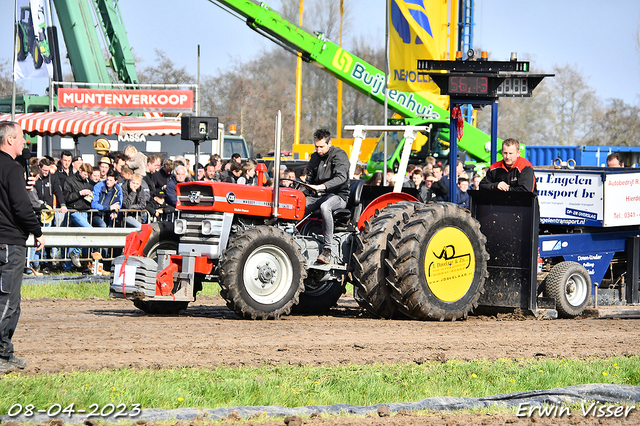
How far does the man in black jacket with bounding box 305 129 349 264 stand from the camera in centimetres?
934

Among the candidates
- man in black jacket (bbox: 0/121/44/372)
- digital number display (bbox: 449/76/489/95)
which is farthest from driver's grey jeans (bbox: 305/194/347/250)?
man in black jacket (bbox: 0/121/44/372)

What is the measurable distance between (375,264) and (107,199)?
6517mm

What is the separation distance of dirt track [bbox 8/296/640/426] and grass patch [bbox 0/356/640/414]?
402 millimetres

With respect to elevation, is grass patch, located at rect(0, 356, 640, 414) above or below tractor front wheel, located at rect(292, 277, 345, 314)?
below

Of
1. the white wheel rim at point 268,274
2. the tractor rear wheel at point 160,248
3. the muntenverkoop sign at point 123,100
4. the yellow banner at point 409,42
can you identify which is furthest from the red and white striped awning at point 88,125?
the white wheel rim at point 268,274

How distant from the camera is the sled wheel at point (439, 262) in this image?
8.89m

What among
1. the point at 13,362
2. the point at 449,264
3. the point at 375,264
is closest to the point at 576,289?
the point at 449,264

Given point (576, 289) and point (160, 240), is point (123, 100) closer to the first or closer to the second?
point (160, 240)

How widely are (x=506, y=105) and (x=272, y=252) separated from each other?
5003 centimetres

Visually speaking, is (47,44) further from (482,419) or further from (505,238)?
(482,419)

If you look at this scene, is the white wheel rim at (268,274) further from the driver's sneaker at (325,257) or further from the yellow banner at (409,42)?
the yellow banner at (409,42)

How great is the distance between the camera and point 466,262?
935 centimetres

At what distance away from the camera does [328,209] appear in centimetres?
934

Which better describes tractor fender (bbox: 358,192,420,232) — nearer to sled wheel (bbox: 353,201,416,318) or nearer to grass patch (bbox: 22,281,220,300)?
sled wheel (bbox: 353,201,416,318)
